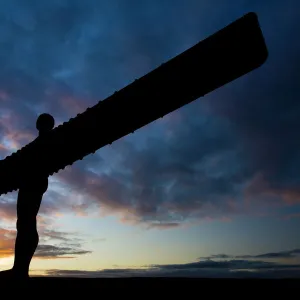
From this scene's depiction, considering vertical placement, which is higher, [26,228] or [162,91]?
[162,91]

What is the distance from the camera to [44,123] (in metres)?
5.60

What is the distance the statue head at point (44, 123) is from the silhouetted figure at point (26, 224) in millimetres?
499

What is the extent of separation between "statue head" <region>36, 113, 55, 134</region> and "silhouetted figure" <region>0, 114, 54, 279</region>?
499mm

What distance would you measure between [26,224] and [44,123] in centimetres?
176

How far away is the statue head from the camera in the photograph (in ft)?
18.3

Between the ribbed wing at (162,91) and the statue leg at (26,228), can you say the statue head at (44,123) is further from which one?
the ribbed wing at (162,91)

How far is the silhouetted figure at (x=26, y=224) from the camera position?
5.09 metres
